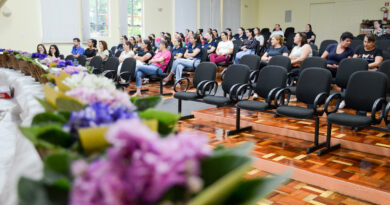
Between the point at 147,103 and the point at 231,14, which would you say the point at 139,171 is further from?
the point at 231,14

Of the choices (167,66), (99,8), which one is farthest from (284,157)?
(99,8)

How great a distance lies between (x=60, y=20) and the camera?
35.0ft

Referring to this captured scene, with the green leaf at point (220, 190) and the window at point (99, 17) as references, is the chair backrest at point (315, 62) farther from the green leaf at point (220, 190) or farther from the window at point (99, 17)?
the window at point (99, 17)

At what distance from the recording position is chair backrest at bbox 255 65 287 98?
4520 mm

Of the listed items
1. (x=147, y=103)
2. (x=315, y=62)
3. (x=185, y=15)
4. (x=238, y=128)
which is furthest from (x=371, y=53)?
(x=185, y=15)

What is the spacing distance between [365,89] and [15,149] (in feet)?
11.2

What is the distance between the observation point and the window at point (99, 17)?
38.0ft

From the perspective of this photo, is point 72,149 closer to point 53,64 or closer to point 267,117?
point 53,64

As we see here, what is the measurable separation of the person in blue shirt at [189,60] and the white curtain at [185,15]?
18.2ft

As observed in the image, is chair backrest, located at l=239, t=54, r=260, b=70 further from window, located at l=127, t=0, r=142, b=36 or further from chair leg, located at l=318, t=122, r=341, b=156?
window, located at l=127, t=0, r=142, b=36

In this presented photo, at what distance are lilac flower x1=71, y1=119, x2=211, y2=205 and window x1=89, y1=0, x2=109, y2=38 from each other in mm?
11671

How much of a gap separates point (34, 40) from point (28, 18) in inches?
23.8

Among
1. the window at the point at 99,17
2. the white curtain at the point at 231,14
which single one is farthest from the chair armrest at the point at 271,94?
the white curtain at the point at 231,14

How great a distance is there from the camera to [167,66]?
24.9ft
